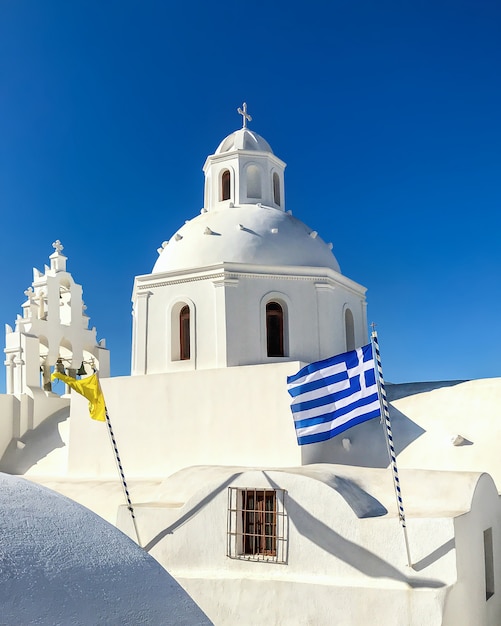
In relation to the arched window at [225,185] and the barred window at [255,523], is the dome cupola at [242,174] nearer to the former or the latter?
the arched window at [225,185]

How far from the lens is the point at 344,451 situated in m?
14.2

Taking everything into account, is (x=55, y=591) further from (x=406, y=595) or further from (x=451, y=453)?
(x=451, y=453)

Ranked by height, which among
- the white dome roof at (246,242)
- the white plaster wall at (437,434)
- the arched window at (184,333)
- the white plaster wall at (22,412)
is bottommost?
the white plaster wall at (437,434)

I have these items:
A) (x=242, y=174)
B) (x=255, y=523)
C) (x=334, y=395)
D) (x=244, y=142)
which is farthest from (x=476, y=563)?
(x=244, y=142)

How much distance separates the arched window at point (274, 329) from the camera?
16234 mm

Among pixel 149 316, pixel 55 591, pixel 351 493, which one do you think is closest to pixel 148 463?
pixel 149 316

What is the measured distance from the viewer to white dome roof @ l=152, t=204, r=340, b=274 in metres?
16.5

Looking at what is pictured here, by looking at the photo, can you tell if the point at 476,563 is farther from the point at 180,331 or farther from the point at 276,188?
the point at 276,188

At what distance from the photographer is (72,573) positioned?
4012 mm

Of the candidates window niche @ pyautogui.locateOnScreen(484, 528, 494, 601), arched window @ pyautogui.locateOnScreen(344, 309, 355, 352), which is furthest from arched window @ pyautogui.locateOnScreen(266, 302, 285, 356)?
window niche @ pyautogui.locateOnScreen(484, 528, 494, 601)

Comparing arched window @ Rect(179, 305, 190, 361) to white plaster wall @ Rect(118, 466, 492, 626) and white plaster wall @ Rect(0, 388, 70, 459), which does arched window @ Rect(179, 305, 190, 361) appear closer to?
white plaster wall @ Rect(118, 466, 492, 626)

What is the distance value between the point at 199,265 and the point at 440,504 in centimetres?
837

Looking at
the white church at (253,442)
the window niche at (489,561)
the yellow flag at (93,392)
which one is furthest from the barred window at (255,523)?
the window niche at (489,561)

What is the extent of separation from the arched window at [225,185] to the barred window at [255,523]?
Result: 9826mm
